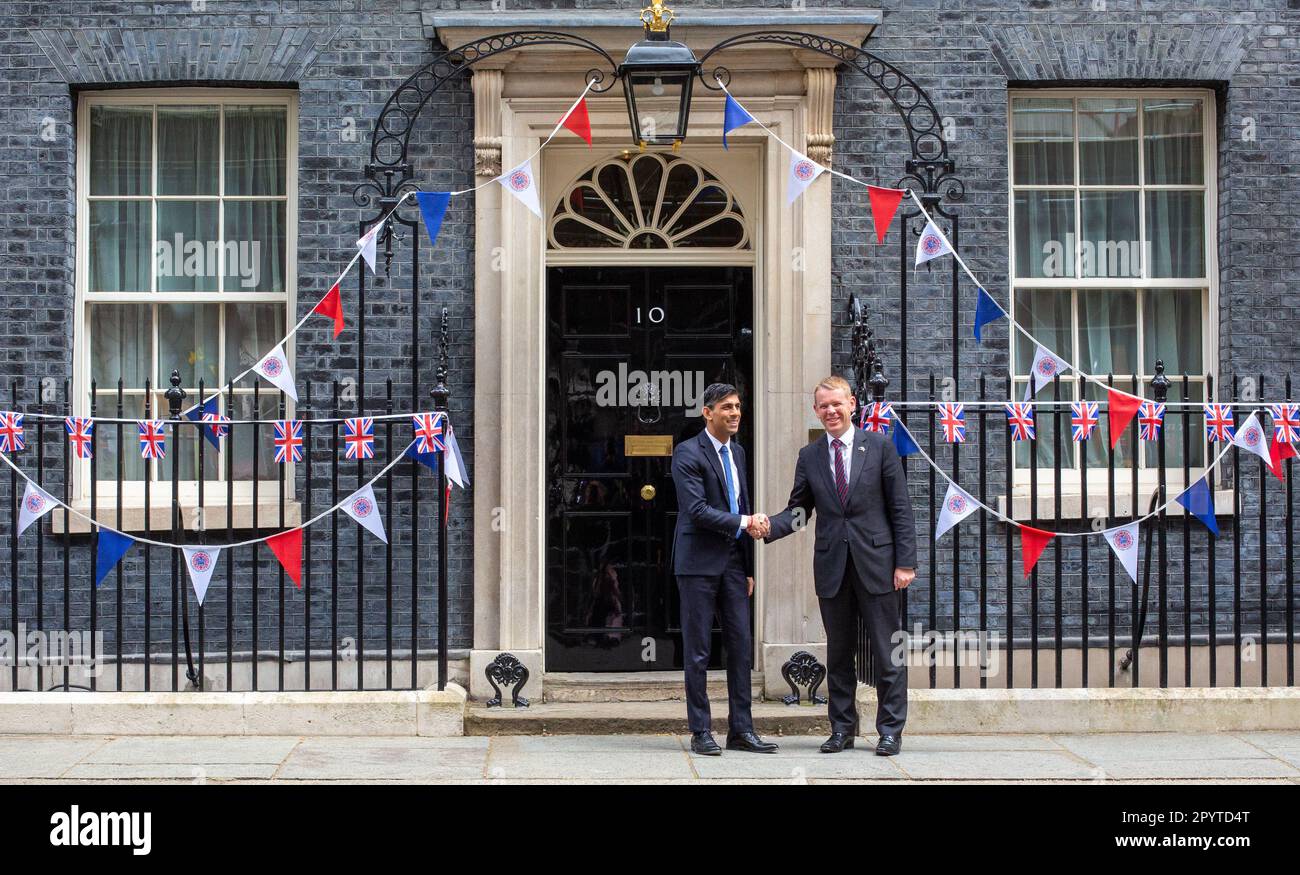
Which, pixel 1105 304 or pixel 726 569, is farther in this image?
pixel 1105 304

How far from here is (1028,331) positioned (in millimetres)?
9648

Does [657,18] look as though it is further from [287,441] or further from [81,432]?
[81,432]

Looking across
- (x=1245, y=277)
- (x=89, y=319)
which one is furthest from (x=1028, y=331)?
(x=89, y=319)

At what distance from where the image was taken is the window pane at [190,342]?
9.45m

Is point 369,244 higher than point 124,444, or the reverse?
point 369,244

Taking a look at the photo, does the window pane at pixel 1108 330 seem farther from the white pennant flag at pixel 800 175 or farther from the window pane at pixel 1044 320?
the white pennant flag at pixel 800 175

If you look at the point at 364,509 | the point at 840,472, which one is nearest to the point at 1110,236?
the point at 840,472

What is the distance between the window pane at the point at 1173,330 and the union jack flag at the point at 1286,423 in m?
1.20

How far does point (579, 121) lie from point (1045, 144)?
9.73ft

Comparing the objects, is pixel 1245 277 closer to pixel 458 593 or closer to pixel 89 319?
pixel 458 593

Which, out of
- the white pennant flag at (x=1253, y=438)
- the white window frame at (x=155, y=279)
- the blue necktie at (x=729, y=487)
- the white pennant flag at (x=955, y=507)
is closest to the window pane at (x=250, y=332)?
the white window frame at (x=155, y=279)

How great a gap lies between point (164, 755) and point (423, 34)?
4.41 meters

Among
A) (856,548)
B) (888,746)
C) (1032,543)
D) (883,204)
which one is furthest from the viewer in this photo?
(883,204)

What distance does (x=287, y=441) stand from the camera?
8438 millimetres
